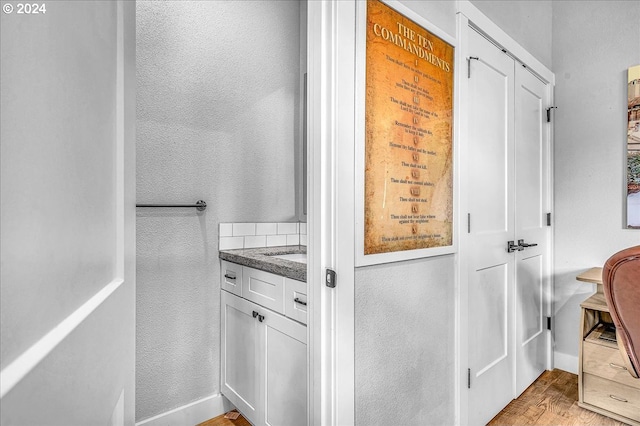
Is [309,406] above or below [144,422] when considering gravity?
above

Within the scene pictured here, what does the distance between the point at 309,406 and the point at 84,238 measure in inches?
41.2

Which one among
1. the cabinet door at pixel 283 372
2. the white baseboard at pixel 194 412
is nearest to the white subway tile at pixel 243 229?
the cabinet door at pixel 283 372

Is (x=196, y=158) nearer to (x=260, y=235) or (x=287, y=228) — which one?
(x=260, y=235)

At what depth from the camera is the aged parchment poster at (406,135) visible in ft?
4.32

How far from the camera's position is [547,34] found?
265 centimetres

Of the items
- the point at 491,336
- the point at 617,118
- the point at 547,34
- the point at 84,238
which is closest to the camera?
the point at 84,238

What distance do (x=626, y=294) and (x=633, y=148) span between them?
1.88 m

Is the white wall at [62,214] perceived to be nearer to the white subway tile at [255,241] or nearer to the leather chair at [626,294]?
the leather chair at [626,294]

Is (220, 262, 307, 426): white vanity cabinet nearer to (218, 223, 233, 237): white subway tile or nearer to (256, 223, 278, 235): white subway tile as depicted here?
(218, 223, 233, 237): white subway tile

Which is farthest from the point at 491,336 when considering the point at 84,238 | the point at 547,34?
the point at 547,34

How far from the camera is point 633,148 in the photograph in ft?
7.62

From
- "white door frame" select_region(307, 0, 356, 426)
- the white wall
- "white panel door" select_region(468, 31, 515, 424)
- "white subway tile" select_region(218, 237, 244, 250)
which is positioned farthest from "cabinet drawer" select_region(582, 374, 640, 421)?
the white wall

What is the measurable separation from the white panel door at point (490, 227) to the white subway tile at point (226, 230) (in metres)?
1.34

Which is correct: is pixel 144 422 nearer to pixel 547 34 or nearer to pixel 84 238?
pixel 84 238
